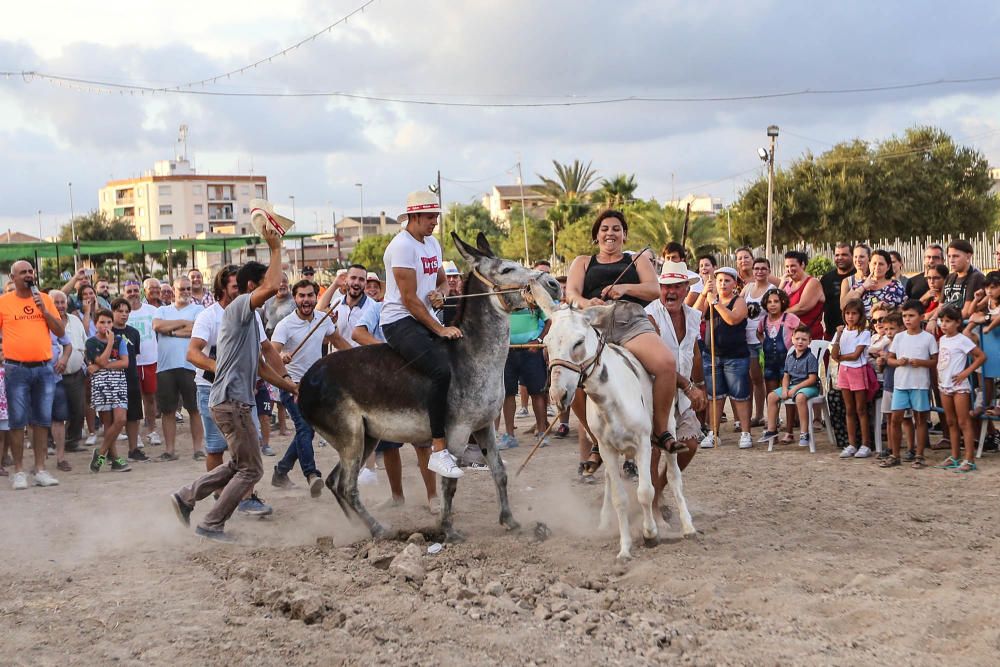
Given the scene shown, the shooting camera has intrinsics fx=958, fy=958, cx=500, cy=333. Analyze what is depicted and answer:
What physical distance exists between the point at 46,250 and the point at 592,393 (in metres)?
33.4

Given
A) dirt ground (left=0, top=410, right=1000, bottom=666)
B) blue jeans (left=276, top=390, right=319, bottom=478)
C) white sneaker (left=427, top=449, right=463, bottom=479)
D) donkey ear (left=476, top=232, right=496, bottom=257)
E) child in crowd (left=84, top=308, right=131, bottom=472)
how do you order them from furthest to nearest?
child in crowd (left=84, top=308, right=131, bottom=472) → blue jeans (left=276, top=390, right=319, bottom=478) → donkey ear (left=476, top=232, right=496, bottom=257) → white sneaker (left=427, top=449, right=463, bottom=479) → dirt ground (left=0, top=410, right=1000, bottom=666)

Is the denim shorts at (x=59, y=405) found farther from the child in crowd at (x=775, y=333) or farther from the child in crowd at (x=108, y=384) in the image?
the child in crowd at (x=775, y=333)

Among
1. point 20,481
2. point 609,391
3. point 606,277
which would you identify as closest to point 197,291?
point 20,481

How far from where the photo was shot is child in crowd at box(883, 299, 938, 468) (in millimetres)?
10227

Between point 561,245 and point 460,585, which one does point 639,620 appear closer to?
point 460,585

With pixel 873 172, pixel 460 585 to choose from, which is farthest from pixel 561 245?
pixel 460 585

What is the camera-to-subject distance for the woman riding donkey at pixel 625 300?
7504 mm

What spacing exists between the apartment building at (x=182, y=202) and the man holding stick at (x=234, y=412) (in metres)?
116

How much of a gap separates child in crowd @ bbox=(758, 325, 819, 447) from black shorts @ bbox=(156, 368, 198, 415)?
7480 millimetres

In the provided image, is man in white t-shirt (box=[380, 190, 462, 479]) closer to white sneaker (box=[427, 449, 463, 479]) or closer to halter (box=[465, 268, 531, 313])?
white sneaker (box=[427, 449, 463, 479])

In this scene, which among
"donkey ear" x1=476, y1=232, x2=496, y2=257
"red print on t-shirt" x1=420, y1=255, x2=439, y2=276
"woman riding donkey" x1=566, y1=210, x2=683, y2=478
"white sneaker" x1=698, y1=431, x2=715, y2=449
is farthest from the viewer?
"white sneaker" x1=698, y1=431, x2=715, y2=449

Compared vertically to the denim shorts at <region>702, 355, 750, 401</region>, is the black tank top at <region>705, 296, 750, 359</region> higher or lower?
higher

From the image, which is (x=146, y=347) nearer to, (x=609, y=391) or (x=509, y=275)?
(x=509, y=275)

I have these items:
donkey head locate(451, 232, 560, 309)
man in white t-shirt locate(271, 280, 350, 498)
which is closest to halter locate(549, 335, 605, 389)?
donkey head locate(451, 232, 560, 309)
